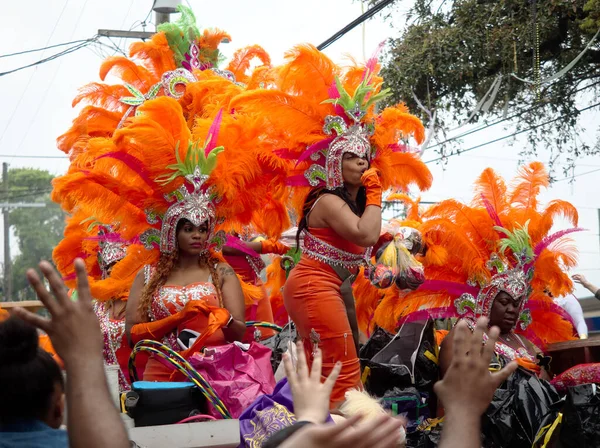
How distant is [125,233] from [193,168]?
0.70 m

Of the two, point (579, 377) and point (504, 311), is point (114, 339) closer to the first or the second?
point (504, 311)

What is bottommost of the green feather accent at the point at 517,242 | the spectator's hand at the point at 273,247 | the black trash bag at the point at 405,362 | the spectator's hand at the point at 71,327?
the black trash bag at the point at 405,362

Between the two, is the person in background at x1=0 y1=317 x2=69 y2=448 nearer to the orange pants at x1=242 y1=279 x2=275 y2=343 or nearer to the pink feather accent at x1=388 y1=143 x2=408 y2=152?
the pink feather accent at x1=388 y1=143 x2=408 y2=152

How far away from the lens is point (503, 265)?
18.6 feet

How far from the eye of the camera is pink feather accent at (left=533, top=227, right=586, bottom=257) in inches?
230

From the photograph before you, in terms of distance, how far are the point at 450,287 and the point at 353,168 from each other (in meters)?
1.25

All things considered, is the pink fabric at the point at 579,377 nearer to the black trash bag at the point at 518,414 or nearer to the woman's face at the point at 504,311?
the black trash bag at the point at 518,414

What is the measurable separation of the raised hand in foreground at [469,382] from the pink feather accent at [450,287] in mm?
3625

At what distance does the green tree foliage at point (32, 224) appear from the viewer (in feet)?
174

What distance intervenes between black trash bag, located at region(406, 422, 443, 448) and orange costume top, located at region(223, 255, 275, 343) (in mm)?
1721

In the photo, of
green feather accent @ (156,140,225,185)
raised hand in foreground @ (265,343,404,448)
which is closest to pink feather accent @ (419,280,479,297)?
green feather accent @ (156,140,225,185)

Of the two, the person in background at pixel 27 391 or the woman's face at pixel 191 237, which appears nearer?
the person in background at pixel 27 391

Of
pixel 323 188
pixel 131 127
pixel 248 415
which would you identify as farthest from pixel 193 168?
pixel 248 415

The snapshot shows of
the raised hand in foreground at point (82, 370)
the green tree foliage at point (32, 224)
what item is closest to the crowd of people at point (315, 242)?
the raised hand in foreground at point (82, 370)
